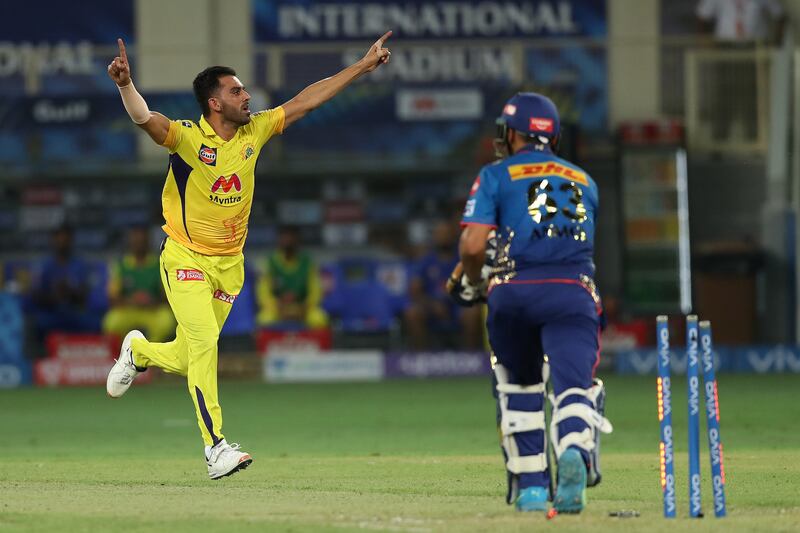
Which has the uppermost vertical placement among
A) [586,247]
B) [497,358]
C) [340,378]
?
[586,247]

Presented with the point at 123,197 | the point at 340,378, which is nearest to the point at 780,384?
the point at 340,378

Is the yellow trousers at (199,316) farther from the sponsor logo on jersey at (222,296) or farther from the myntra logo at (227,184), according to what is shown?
the myntra logo at (227,184)

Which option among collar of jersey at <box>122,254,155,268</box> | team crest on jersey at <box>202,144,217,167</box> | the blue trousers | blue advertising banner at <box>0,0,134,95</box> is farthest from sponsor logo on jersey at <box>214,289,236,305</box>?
blue advertising banner at <box>0,0,134,95</box>

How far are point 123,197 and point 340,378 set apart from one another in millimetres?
4298

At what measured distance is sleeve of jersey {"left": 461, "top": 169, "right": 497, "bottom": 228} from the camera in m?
6.78

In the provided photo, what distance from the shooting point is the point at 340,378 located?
1934 cm

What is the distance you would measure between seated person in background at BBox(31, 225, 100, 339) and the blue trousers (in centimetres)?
1356

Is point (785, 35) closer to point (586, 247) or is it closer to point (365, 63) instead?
point (365, 63)

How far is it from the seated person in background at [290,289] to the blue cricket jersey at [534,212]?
12471 mm

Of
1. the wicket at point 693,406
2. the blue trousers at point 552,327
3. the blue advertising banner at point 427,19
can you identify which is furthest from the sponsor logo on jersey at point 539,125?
the blue advertising banner at point 427,19

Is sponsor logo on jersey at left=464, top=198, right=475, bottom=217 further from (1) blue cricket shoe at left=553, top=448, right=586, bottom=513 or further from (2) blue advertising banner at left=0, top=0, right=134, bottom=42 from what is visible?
(2) blue advertising banner at left=0, top=0, right=134, bottom=42

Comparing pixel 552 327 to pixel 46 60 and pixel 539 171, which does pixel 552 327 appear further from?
pixel 46 60

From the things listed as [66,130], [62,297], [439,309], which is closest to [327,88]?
[439,309]

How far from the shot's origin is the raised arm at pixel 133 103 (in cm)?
833
